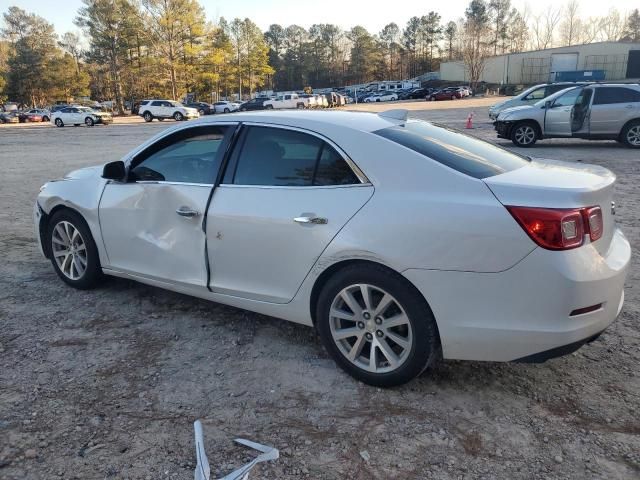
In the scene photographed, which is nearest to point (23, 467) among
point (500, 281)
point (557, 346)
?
point (500, 281)

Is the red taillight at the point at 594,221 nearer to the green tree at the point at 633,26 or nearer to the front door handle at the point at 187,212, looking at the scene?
the front door handle at the point at 187,212

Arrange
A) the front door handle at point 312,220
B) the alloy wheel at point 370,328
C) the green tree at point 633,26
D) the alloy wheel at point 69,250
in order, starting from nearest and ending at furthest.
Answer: the alloy wheel at point 370,328 < the front door handle at point 312,220 < the alloy wheel at point 69,250 < the green tree at point 633,26

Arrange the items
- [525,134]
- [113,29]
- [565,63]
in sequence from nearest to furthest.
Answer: [525,134] < [113,29] < [565,63]

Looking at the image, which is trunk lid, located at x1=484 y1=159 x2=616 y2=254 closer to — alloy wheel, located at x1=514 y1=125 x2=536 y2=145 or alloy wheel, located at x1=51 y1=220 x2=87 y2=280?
alloy wheel, located at x1=51 y1=220 x2=87 y2=280

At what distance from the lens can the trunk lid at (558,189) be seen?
2.59m

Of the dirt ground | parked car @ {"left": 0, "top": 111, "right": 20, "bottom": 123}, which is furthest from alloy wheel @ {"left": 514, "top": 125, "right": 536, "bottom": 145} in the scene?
parked car @ {"left": 0, "top": 111, "right": 20, "bottom": 123}

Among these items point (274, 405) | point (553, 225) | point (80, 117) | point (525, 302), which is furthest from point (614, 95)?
point (80, 117)

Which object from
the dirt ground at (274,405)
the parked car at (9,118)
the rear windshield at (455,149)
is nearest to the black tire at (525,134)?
the dirt ground at (274,405)

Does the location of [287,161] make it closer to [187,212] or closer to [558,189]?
[187,212]

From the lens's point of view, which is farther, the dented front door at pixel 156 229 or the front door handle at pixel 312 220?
the dented front door at pixel 156 229

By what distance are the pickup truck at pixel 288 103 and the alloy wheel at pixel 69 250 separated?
45115 millimetres

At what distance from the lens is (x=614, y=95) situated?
13508 millimetres

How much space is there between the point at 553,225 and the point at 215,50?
72070 mm

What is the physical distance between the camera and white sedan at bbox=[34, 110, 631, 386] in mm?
2586
